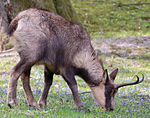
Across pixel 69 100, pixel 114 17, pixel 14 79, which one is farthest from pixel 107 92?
pixel 114 17

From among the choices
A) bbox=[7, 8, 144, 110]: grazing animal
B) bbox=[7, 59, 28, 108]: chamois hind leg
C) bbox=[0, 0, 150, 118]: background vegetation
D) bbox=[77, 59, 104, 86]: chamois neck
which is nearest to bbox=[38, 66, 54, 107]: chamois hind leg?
bbox=[7, 8, 144, 110]: grazing animal

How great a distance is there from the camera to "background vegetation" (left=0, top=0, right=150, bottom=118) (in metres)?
7.18

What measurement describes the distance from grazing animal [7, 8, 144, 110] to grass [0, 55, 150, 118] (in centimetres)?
36

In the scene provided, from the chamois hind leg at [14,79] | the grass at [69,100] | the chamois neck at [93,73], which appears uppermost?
the chamois hind leg at [14,79]

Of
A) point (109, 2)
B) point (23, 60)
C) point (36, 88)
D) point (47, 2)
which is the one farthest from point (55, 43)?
point (109, 2)

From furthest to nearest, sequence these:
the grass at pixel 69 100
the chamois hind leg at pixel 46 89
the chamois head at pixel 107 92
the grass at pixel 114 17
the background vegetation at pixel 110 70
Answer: the grass at pixel 114 17, the chamois hind leg at pixel 46 89, the chamois head at pixel 107 92, the background vegetation at pixel 110 70, the grass at pixel 69 100

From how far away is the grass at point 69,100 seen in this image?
671cm

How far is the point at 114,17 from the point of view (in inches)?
1166

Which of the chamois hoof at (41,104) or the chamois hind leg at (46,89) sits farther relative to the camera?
the chamois hind leg at (46,89)

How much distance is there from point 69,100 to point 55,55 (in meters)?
1.69

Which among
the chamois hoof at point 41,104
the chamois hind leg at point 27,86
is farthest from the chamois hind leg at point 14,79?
the chamois hoof at point 41,104

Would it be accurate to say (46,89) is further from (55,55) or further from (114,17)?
(114,17)

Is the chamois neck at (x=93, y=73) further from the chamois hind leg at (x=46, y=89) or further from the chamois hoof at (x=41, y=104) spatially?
the chamois hoof at (x=41, y=104)

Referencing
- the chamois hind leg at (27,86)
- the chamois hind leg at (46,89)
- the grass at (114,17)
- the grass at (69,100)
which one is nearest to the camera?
the grass at (69,100)
